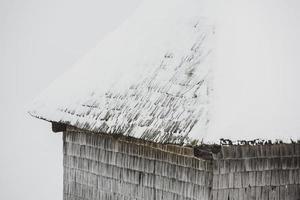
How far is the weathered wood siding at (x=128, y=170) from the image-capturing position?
10.1m

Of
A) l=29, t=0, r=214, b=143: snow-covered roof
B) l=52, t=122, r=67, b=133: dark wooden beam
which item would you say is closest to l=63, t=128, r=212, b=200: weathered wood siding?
l=52, t=122, r=67, b=133: dark wooden beam

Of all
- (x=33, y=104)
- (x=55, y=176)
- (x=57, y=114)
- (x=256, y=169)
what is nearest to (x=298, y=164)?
(x=256, y=169)

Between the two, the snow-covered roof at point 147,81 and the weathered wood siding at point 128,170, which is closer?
the snow-covered roof at point 147,81

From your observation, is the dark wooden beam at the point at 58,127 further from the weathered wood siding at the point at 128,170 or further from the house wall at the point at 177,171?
the house wall at the point at 177,171

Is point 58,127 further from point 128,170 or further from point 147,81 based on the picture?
point 147,81

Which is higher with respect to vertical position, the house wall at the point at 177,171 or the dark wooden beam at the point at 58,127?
the dark wooden beam at the point at 58,127

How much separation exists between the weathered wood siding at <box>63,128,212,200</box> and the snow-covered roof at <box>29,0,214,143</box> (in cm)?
62

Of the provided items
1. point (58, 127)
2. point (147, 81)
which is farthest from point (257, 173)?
point (58, 127)

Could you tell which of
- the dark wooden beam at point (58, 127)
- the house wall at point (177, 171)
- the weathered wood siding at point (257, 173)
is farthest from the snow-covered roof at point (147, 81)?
the weathered wood siding at point (257, 173)

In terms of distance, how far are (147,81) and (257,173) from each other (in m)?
2.29

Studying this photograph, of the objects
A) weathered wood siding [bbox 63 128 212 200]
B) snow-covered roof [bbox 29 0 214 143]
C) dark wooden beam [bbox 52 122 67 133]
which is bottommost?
weathered wood siding [bbox 63 128 212 200]

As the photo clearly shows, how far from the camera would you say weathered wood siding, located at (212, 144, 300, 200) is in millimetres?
9633

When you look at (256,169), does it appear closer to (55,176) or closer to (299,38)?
(299,38)

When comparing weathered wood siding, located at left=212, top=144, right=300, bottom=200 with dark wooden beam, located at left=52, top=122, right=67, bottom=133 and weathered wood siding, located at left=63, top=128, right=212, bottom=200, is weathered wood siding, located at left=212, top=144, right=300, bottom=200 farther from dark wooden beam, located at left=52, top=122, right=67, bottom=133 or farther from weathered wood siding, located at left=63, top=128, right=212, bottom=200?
dark wooden beam, located at left=52, top=122, right=67, bottom=133
